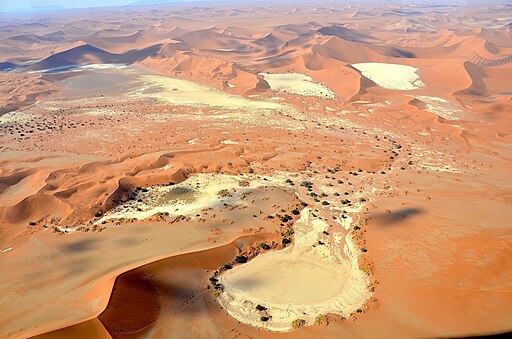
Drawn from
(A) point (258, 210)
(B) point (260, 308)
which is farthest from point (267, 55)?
(B) point (260, 308)

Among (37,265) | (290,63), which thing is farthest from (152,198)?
(290,63)

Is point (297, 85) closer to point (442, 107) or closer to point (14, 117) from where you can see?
point (442, 107)

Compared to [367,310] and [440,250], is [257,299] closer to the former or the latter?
[367,310]

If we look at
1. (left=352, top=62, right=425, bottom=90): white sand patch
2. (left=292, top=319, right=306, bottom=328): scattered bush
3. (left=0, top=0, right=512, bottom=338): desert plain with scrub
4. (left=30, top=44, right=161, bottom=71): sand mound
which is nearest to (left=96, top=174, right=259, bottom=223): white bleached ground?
(left=0, top=0, right=512, bottom=338): desert plain with scrub

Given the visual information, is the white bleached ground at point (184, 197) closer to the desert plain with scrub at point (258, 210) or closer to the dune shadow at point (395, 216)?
the desert plain with scrub at point (258, 210)

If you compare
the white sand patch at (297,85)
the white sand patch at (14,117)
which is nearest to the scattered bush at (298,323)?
the white sand patch at (297,85)

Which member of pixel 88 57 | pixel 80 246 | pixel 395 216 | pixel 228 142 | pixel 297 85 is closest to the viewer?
pixel 80 246

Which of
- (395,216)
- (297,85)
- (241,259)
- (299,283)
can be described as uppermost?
(297,85)
